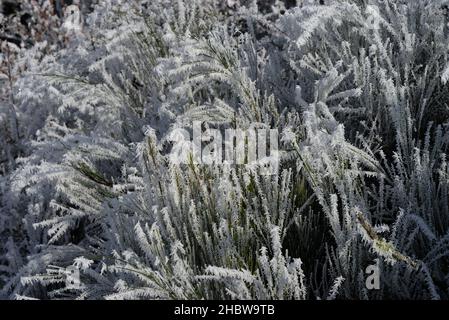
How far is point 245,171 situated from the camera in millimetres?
1735

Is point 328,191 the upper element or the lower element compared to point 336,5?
lower

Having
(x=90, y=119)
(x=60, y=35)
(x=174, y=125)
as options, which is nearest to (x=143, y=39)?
(x=90, y=119)

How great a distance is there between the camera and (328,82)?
6.34ft

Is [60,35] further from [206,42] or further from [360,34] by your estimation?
[360,34]

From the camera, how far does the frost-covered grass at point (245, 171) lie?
149 centimetres

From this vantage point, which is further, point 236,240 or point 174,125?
point 174,125

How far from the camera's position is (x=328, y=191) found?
1.63m

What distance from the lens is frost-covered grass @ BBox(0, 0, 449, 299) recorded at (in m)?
1.49

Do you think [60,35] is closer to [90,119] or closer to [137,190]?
[90,119]

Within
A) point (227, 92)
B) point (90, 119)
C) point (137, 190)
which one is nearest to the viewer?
point (137, 190)

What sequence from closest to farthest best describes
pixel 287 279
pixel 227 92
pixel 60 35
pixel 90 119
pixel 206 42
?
1. pixel 287 279
2. pixel 206 42
3. pixel 227 92
4. pixel 90 119
5. pixel 60 35

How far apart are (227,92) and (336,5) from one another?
597mm

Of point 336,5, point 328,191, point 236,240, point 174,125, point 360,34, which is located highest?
point 336,5
